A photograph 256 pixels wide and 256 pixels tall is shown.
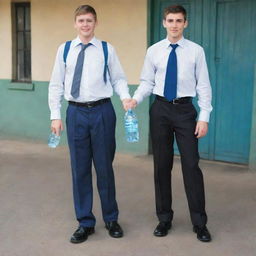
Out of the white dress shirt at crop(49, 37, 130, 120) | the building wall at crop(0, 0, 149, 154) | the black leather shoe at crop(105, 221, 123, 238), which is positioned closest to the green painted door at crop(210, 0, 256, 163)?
the building wall at crop(0, 0, 149, 154)

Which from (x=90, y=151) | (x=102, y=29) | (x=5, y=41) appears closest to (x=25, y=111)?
(x=5, y=41)

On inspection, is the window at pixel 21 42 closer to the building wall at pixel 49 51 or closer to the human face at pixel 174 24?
the building wall at pixel 49 51

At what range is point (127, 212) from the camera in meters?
4.97

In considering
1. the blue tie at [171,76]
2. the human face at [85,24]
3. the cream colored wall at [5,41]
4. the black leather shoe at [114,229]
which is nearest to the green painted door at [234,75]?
the blue tie at [171,76]

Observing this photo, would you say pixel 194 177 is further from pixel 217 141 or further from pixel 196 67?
pixel 217 141

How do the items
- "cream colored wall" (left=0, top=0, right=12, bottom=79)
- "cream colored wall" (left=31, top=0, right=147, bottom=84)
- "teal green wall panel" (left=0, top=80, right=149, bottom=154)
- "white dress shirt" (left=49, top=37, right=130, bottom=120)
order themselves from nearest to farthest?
"white dress shirt" (left=49, top=37, right=130, bottom=120) → "cream colored wall" (left=31, top=0, right=147, bottom=84) → "teal green wall panel" (left=0, top=80, right=149, bottom=154) → "cream colored wall" (left=0, top=0, right=12, bottom=79)

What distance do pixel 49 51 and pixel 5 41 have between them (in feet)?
3.19

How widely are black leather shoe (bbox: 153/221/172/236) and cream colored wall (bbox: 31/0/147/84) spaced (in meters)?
3.26

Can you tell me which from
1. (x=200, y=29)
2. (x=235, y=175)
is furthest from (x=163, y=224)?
(x=200, y=29)

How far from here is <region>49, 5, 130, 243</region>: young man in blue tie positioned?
4109 mm

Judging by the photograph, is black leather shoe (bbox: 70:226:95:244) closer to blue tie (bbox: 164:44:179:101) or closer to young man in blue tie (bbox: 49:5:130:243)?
young man in blue tie (bbox: 49:5:130:243)

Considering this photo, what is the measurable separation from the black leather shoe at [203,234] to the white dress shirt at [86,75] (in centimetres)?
131

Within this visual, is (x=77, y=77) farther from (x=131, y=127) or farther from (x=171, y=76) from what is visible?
(x=171, y=76)

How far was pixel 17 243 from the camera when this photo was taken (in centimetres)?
426
